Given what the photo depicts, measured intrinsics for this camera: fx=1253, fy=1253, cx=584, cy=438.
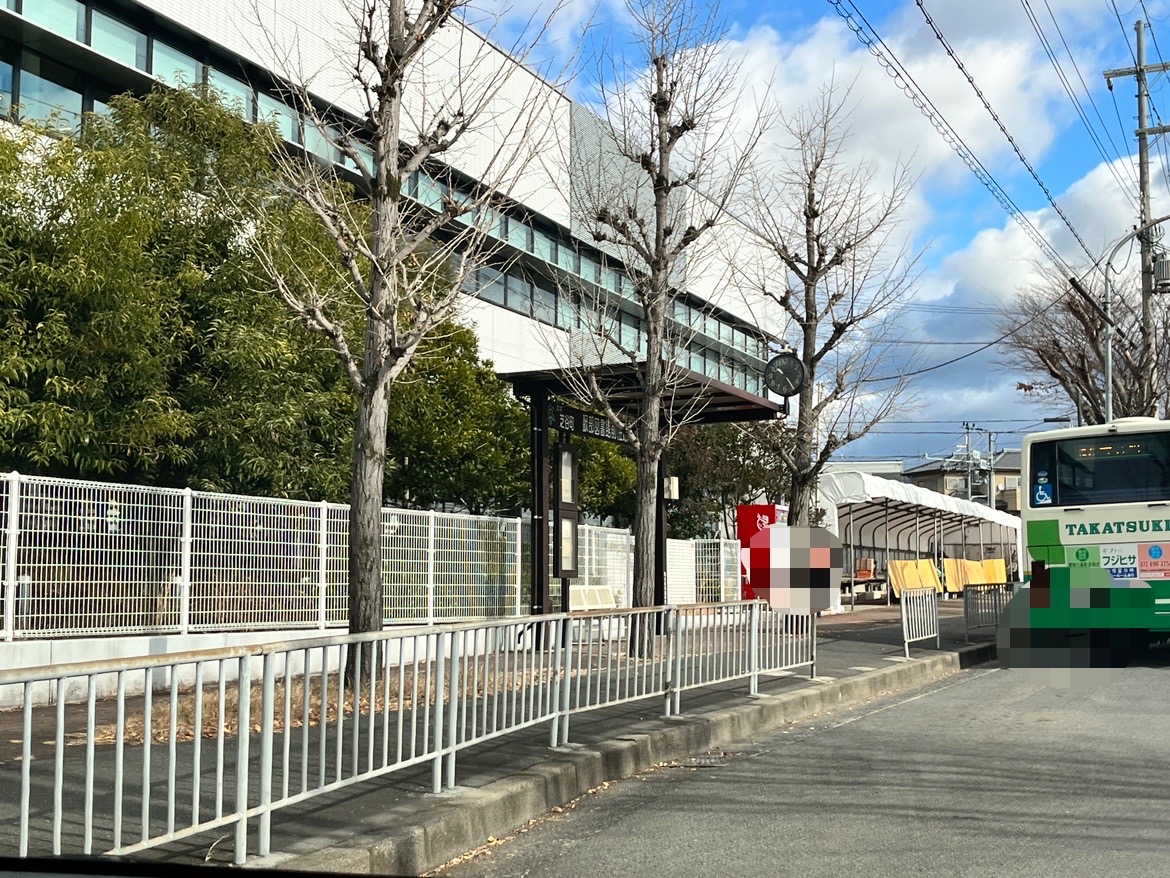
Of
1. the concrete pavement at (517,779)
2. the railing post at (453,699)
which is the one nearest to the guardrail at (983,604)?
the concrete pavement at (517,779)

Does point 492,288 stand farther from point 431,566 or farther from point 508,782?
point 508,782

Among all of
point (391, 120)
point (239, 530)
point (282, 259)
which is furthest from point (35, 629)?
point (282, 259)

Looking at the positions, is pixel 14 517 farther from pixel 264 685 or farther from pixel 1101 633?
pixel 1101 633

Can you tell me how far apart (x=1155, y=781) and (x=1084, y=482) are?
9931 millimetres

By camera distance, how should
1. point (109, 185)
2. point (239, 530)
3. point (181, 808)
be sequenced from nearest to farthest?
point (181, 808), point (239, 530), point (109, 185)

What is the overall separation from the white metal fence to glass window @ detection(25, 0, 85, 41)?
37.4ft

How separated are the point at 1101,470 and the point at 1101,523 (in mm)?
802

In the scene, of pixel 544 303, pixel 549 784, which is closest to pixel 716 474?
pixel 544 303

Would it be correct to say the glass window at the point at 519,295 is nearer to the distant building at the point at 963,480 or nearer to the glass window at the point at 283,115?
the glass window at the point at 283,115

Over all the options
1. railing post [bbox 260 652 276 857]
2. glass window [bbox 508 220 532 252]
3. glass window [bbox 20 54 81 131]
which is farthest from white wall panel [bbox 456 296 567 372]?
railing post [bbox 260 652 276 857]

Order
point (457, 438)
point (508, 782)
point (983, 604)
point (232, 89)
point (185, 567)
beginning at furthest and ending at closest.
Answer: point (232, 89), point (457, 438), point (983, 604), point (185, 567), point (508, 782)

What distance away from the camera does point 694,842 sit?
638cm

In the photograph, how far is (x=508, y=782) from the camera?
280 inches

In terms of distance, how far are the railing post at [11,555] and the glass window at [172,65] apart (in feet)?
45.1
